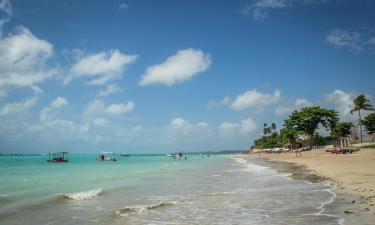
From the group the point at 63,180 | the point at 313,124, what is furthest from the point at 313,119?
the point at 63,180

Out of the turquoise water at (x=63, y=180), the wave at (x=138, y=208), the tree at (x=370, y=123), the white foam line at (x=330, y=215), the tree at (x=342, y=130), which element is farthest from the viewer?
the tree at (x=342, y=130)

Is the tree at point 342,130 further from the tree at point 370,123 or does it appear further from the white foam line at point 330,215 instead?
the white foam line at point 330,215

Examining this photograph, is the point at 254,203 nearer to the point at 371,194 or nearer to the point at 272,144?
the point at 371,194

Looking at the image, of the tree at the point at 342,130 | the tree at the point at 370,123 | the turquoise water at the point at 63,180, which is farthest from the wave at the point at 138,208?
the tree at the point at 342,130

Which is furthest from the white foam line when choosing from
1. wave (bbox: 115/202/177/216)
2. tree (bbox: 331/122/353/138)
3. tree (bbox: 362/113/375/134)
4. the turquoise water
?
tree (bbox: 331/122/353/138)

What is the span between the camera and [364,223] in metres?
10.8

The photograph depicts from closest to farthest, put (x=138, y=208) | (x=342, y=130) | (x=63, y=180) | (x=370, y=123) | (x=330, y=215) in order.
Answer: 1. (x=330, y=215)
2. (x=138, y=208)
3. (x=63, y=180)
4. (x=370, y=123)
5. (x=342, y=130)

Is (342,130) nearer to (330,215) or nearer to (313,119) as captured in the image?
(313,119)

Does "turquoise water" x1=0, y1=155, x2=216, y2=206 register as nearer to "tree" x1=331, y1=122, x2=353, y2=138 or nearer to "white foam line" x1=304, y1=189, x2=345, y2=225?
"white foam line" x1=304, y1=189, x2=345, y2=225

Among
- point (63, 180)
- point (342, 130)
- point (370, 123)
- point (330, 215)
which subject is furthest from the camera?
point (342, 130)

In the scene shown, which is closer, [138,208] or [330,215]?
[330,215]

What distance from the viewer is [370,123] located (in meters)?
84.2

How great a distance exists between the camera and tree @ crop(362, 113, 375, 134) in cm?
8356

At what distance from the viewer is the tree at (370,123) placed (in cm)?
8356
